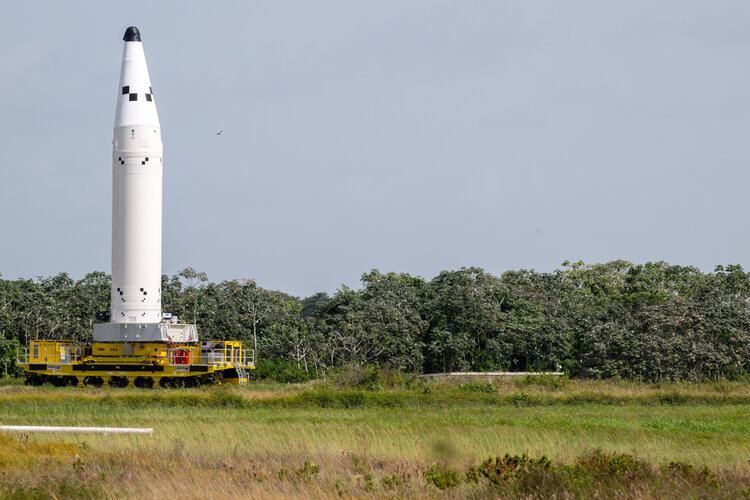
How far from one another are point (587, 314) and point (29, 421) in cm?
3704

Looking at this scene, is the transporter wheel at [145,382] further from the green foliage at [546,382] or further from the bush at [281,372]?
the green foliage at [546,382]

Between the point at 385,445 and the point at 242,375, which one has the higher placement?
the point at 242,375

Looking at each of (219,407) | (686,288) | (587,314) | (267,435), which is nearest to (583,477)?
(267,435)

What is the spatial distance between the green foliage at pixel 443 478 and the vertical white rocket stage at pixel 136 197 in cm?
3214

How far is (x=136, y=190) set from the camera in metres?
47.6

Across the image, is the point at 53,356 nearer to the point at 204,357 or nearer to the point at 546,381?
the point at 204,357

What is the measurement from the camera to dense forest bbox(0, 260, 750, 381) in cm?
5034

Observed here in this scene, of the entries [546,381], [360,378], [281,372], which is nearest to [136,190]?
[281,372]

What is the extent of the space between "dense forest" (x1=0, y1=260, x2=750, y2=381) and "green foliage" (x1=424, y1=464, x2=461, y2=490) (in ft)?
106

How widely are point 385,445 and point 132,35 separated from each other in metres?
33.9

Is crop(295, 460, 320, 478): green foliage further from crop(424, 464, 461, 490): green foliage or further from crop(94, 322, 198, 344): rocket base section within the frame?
crop(94, 322, 198, 344): rocket base section

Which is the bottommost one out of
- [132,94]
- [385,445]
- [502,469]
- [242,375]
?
[385,445]

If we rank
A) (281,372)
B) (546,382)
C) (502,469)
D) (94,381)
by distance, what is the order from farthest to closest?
1. (281,372)
2. (94,381)
3. (546,382)
4. (502,469)

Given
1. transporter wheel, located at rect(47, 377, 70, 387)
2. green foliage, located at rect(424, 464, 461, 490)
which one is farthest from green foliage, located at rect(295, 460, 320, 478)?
transporter wheel, located at rect(47, 377, 70, 387)
